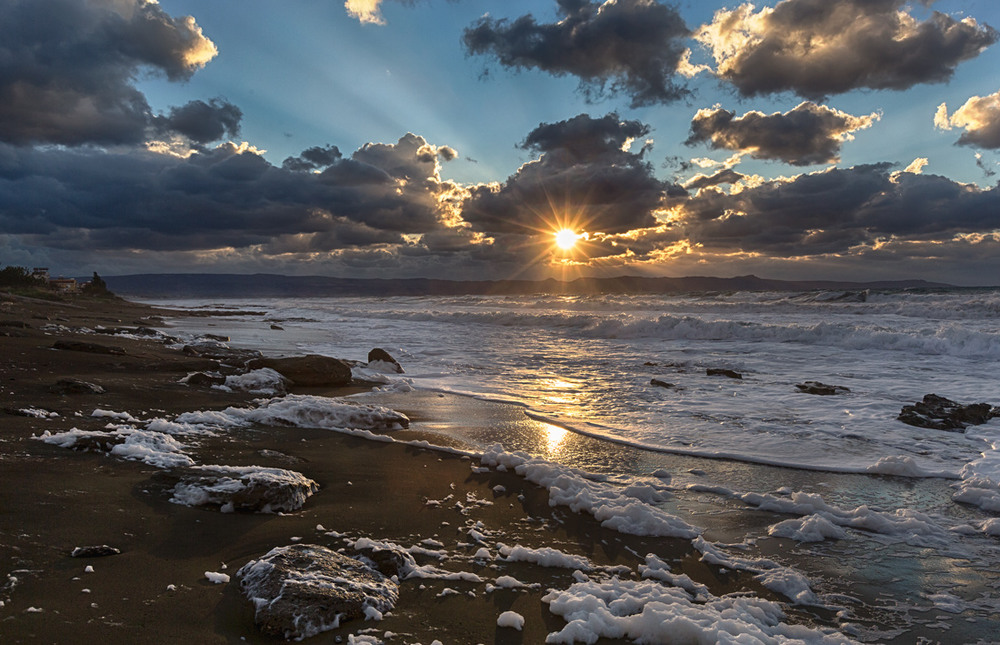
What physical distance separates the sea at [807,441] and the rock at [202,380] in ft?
9.30

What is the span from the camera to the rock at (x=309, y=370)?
9883 mm

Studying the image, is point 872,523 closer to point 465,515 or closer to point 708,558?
point 708,558

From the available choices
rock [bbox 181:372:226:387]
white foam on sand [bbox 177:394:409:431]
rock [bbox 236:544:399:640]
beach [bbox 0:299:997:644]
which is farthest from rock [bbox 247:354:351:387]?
rock [bbox 236:544:399:640]

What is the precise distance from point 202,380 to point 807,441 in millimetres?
8965

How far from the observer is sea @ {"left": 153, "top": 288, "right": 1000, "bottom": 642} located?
11.8ft

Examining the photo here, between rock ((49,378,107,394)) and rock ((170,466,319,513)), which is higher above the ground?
rock ((49,378,107,394))

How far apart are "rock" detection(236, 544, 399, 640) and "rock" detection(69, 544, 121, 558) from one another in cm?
79

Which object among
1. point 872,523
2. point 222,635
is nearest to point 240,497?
point 222,635

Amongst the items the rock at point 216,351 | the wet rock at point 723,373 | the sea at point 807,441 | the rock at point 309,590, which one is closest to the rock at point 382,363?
the sea at point 807,441

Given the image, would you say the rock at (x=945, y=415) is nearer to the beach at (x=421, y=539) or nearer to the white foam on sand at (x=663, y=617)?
the beach at (x=421, y=539)

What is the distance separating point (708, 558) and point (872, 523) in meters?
1.65

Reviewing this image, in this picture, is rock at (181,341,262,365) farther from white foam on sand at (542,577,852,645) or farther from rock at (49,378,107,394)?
white foam on sand at (542,577,852,645)

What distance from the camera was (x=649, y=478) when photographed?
537cm

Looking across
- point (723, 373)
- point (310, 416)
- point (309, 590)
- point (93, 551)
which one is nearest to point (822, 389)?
point (723, 373)
